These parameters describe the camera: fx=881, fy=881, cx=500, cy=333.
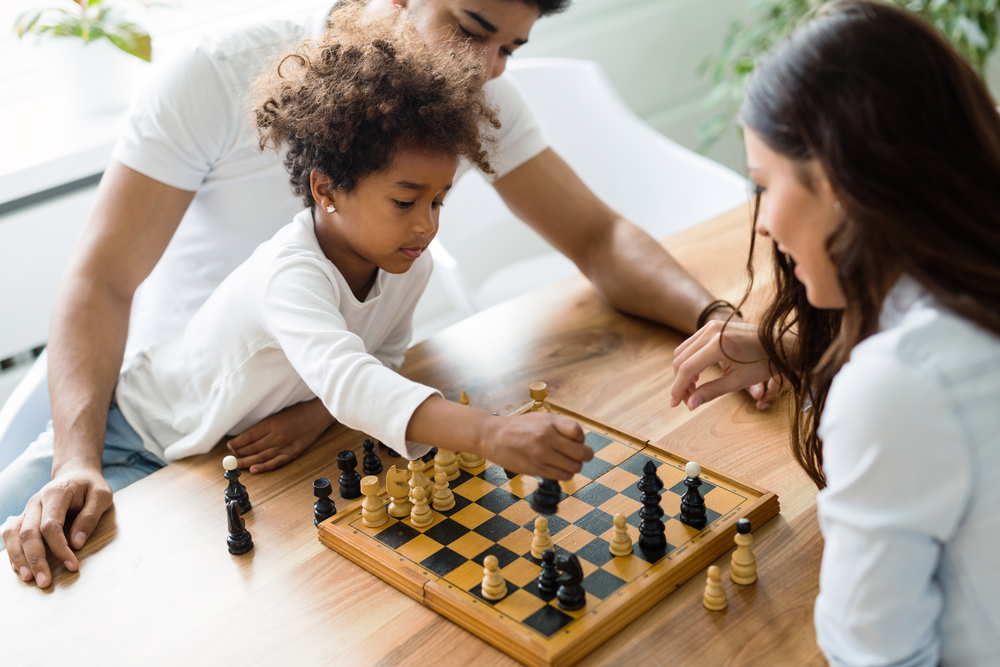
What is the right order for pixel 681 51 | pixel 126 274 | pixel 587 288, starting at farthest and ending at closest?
1. pixel 681 51
2. pixel 587 288
3. pixel 126 274

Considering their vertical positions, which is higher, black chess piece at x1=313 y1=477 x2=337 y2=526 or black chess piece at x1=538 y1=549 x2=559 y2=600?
black chess piece at x1=538 y1=549 x2=559 y2=600

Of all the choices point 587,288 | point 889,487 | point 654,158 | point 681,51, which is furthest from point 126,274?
point 681,51

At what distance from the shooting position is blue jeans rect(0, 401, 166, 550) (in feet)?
4.98

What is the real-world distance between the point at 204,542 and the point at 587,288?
3.29 ft

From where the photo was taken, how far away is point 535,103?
2.84 m

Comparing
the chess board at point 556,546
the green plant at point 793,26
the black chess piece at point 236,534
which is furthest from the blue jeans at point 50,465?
the green plant at point 793,26

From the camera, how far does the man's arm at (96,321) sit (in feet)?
4.45

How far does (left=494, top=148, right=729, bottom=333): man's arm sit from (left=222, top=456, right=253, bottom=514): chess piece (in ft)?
2.81

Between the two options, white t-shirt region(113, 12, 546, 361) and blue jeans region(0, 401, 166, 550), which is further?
white t-shirt region(113, 12, 546, 361)

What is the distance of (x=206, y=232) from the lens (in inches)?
75.0

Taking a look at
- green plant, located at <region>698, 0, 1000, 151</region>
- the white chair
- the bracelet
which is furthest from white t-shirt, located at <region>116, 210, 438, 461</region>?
green plant, located at <region>698, 0, 1000, 151</region>

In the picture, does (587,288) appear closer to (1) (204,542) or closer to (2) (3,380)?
(1) (204,542)

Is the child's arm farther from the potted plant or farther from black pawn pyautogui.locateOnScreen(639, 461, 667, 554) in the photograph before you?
the potted plant

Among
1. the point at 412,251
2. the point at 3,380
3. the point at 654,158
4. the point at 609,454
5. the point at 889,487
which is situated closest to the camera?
the point at 889,487
